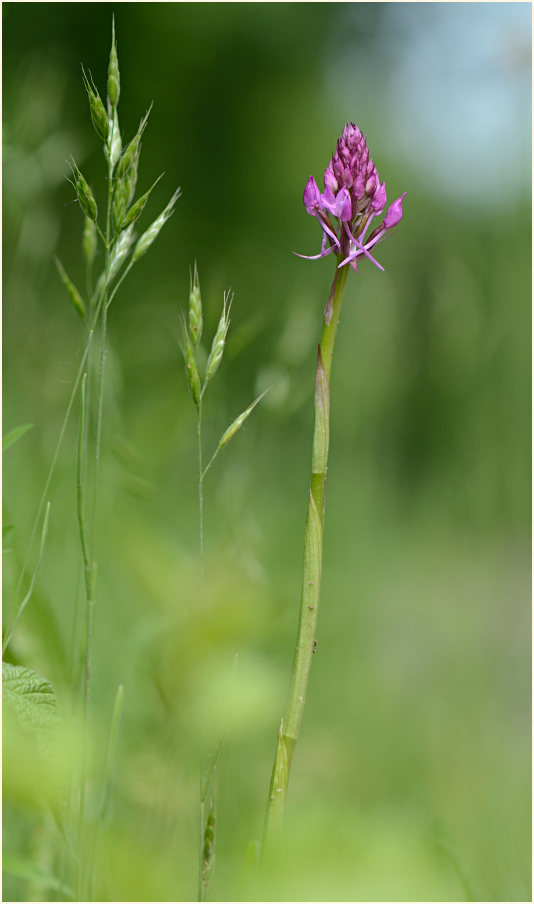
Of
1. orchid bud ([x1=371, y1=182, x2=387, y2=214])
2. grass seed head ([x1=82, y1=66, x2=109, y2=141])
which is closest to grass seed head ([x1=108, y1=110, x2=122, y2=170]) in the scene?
grass seed head ([x1=82, y1=66, x2=109, y2=141])

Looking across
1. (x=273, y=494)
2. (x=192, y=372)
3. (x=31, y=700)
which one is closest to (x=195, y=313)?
(x=192, y=372)

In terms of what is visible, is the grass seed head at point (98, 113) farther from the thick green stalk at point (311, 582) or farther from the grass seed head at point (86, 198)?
the thick green stalk at point (311, 582)

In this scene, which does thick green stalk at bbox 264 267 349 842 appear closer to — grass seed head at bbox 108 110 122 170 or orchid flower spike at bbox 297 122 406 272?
orchid flower spike at bbox 297 122 406 272

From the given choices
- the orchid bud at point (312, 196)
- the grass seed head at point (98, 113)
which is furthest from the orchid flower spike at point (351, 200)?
the grass seed head at point (98, 113)

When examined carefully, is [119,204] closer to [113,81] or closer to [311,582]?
[113,81]

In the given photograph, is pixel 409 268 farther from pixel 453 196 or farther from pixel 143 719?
pixel 143 719

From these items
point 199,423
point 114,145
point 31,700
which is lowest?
point 31,700

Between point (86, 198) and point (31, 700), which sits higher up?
point (86, 198)

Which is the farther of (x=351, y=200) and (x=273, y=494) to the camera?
(x=273, y=494)
